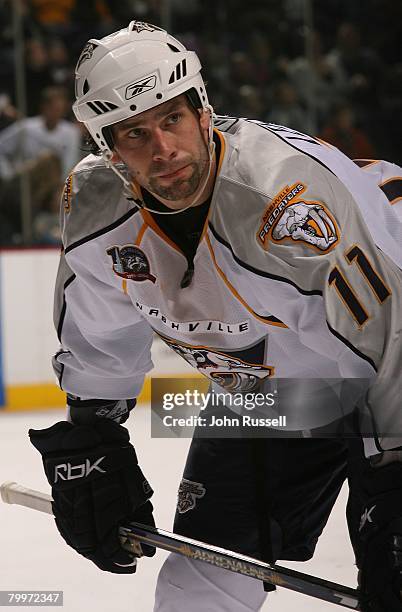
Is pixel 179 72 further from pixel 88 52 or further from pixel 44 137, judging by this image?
pixel 44 137

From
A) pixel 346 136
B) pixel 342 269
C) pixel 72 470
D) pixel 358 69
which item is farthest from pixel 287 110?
pixel 342 269

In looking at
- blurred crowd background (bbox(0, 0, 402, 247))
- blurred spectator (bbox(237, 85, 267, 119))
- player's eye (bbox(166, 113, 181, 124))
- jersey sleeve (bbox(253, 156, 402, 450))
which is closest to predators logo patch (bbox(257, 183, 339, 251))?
jersey sleeve (bbox(253, 156, 402, 450))

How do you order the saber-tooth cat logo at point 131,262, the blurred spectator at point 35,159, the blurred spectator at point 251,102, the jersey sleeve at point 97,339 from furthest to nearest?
the blurred spectator at point 251,102 < the blurred spectator at point 35,159 < the jersey sleeve at point 97,339 < the saber-tooth cat logo at point 131,262

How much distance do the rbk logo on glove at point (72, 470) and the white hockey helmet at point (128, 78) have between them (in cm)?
62

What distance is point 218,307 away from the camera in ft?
5.93

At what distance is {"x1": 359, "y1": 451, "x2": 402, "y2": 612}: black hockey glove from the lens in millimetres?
1619

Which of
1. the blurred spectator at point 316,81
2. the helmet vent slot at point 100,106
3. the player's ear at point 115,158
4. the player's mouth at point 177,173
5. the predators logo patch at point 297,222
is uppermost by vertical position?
the blurred spectator at point 316,81

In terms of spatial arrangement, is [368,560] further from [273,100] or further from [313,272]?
[273,100]

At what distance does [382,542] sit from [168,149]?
72 cm

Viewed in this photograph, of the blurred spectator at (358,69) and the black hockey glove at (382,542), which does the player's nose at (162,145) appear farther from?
the blurred spectator at (358,69)

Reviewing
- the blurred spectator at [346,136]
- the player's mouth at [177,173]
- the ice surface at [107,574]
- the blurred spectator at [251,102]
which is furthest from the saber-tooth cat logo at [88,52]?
the blurred spectator at [346,136]

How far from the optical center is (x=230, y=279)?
1750mm

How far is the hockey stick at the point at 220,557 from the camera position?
175 centimetres

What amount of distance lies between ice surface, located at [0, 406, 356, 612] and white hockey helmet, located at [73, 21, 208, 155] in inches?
50.7
